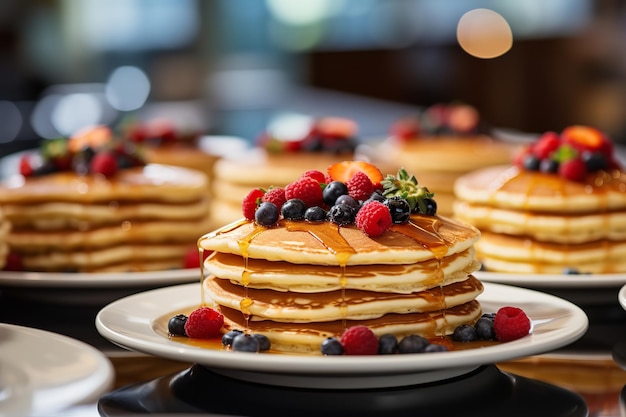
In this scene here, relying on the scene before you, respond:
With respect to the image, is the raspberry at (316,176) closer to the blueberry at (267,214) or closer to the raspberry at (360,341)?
the blueberry at (267,214)

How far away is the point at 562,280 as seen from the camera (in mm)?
2590

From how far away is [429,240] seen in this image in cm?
212

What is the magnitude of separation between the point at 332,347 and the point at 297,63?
12.7 metres

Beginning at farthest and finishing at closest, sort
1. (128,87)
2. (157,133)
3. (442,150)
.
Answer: (128,87) → (157,133) → (442,150)

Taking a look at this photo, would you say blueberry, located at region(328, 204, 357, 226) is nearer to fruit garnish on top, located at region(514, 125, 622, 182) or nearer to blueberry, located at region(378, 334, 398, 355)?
blueberry, located at region(378, 334, 398, 355)

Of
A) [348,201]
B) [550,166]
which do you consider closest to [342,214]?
[348,201]

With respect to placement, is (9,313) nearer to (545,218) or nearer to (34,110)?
(545,218)

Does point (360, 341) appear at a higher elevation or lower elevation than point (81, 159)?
lower

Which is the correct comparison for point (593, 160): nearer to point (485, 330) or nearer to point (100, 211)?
point (485, 330)

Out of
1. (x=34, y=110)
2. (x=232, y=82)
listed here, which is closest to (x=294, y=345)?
(x=34, y=110)

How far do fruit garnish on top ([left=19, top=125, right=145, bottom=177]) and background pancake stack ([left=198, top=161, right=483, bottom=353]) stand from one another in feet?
4.94

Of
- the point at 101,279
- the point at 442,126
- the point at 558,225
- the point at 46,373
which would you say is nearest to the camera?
the point at 46,373

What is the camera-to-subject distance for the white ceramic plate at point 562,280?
2.56 meters

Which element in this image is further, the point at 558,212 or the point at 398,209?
the point at 558,212
